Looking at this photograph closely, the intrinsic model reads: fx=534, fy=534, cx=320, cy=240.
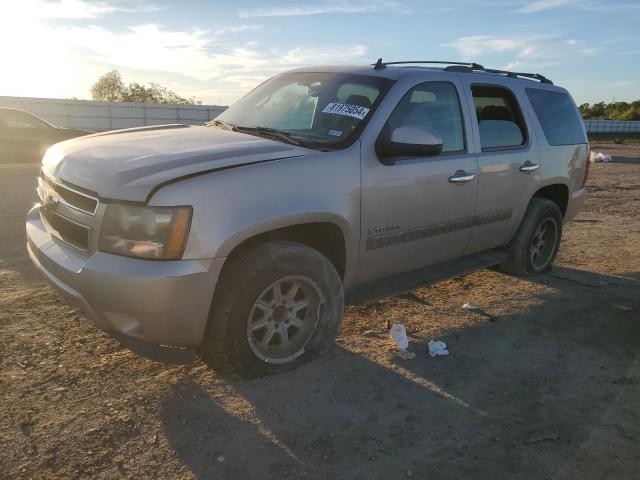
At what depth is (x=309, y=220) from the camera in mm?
3039

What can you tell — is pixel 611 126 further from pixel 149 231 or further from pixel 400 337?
pixel 149 231

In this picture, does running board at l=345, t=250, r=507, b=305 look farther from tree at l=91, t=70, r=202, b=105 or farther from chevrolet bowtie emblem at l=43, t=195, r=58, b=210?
tree at l=91, t=70, r=202, b=105

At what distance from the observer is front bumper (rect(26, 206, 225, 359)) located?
2.54 metres

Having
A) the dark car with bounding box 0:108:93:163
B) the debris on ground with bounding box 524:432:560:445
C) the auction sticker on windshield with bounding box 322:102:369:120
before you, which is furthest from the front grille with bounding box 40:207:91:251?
the dark car with bounding box 0:108:93:163

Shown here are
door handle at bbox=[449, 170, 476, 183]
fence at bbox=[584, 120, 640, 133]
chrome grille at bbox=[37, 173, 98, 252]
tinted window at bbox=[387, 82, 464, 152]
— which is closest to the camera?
chrome grille at bbox=[37, 173, 98, 252]

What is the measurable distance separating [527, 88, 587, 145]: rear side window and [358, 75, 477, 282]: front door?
51.9 inches

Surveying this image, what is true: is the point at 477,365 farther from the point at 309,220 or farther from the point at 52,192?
the point at 52,192

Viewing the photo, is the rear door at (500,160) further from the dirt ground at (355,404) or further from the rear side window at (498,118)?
the dirt ground at (355,404)

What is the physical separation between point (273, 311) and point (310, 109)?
152 centimetres

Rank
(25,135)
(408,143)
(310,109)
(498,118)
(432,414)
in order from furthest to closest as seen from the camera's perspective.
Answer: (25,135) < (498,118) < (310,109) < (408,143) < (432,414)

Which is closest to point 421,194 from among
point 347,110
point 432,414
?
point 347,110

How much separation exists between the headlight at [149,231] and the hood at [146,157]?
8cm

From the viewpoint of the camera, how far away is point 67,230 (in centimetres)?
293

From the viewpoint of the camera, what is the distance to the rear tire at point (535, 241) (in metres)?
4.91
